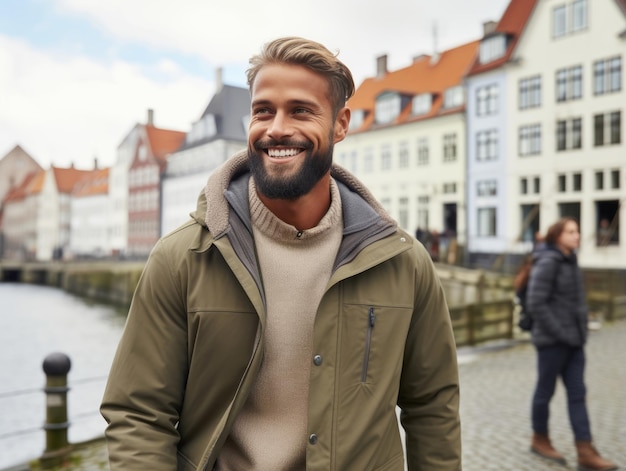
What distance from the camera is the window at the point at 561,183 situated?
25391 mm

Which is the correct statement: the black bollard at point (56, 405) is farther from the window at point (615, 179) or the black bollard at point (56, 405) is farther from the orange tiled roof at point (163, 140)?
the orange tiled roof at point (163, 140)

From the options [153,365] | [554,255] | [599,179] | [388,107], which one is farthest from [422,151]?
[153,365]

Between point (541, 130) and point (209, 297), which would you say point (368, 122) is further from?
point (209, 297)

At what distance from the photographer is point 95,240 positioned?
4544 centimetres

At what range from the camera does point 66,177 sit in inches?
2132

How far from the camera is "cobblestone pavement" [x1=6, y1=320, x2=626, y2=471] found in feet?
16.9

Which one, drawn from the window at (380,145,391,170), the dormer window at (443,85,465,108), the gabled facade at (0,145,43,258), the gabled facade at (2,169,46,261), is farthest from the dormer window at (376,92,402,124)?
the gabled facade at (2,169,46,261)

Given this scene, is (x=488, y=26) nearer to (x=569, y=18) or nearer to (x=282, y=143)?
(x=569, y=18)

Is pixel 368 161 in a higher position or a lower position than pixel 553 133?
higher

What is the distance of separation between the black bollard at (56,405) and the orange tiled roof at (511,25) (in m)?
26.9

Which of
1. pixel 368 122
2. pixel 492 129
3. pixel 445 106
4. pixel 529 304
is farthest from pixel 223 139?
pixel 529 304

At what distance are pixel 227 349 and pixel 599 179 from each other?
2488 centimetres

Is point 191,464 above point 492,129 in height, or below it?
below

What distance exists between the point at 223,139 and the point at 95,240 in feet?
45.4
